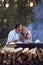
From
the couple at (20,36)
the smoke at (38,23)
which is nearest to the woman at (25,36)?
the couple at (20,36)

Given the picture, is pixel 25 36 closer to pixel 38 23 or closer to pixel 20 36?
pixel 20 36

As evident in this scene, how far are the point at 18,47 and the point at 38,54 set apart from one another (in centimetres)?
33

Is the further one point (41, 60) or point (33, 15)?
point (33, 15)

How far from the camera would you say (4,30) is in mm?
4664

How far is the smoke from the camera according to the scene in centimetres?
413

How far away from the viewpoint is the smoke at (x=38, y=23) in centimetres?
413

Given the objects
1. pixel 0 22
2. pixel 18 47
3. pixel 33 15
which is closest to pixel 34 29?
pixel 33 15

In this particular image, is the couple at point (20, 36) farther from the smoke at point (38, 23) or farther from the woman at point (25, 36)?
the smoke at point (38, 23)

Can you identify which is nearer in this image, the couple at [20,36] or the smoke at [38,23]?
the couple at [20,36]

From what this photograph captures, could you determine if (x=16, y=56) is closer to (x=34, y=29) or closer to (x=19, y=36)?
(x=19, y=36)

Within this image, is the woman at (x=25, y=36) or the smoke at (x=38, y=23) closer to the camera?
the woman at (x=25, y=36)

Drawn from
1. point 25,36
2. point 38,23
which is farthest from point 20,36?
point 38,23

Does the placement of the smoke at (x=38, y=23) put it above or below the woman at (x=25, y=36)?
above

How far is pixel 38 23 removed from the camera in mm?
4723
